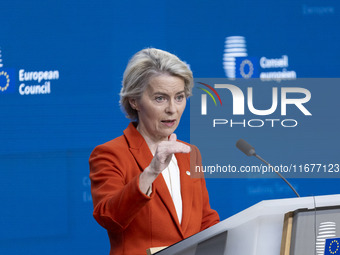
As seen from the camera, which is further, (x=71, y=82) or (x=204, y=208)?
(x=71, y=82)

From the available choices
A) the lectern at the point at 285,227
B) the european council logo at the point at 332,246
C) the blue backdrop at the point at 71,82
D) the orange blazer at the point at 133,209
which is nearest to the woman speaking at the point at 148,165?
the orange blazer at the point at 133,209

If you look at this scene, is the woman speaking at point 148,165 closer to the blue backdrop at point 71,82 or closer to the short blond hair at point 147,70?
the short blond hair at point 147,70

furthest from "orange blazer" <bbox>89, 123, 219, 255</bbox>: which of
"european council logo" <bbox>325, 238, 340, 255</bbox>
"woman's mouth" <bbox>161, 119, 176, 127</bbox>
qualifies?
"european council logo" <bbox>325, 238, 340, 255</bbox>

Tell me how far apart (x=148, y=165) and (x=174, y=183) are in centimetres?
16

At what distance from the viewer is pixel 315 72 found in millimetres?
3891

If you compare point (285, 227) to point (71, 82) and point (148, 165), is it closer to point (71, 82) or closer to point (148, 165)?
point (148, 165)

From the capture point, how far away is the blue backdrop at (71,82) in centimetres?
357

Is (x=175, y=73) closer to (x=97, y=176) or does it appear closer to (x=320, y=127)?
(x=97, y=176)

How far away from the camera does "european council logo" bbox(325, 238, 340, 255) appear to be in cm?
130

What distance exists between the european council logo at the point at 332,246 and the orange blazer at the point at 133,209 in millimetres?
579

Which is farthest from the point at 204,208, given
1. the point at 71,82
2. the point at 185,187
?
the point at 71,82

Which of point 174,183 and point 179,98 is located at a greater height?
point 179,98

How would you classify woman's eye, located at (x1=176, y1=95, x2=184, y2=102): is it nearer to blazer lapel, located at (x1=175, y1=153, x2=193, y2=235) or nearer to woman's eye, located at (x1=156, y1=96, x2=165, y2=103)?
woman's eye, located at (x1=156, y1=96, x2=165, y2=103)

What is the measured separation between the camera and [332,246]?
131 cm
